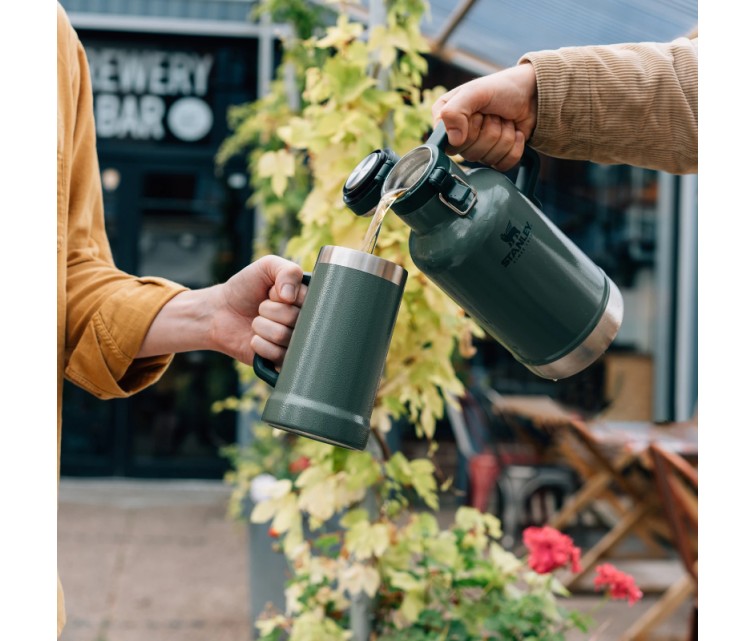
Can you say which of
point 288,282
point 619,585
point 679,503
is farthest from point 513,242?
point 679,503

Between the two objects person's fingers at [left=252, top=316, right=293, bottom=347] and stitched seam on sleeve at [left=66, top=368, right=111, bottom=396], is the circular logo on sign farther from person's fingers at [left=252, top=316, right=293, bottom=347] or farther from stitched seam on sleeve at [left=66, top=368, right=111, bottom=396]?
person's fingers at [left=252, top=316, right=293, bottom=347]

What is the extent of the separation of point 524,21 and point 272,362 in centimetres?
299

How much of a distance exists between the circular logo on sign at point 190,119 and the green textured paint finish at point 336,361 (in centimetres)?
610

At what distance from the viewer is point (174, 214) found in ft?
22.7

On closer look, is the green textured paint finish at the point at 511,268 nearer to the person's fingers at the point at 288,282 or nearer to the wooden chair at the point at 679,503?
the person's fingers at the point at 288,282

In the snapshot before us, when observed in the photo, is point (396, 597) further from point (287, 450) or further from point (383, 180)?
point (287, 450)

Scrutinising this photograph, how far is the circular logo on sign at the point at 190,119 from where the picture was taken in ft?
22.4

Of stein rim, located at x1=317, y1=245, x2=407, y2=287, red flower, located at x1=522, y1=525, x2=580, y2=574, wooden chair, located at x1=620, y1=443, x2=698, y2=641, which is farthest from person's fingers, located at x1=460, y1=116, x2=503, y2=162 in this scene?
wooden chair, located at x1=620, y1=443, x2=698, y2=641

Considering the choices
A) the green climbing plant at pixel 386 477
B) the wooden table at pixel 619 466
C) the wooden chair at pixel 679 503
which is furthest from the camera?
the wooden table at pixel 619 466

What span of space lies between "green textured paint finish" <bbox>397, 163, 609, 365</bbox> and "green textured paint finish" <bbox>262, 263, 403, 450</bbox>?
9cm

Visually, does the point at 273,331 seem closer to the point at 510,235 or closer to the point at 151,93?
the point at 510,235

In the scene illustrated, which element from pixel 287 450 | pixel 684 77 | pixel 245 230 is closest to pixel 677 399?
pixel 287 450

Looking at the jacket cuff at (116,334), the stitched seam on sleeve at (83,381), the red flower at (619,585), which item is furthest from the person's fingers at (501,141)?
the red flower at (619,585)

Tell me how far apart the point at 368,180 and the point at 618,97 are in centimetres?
36
